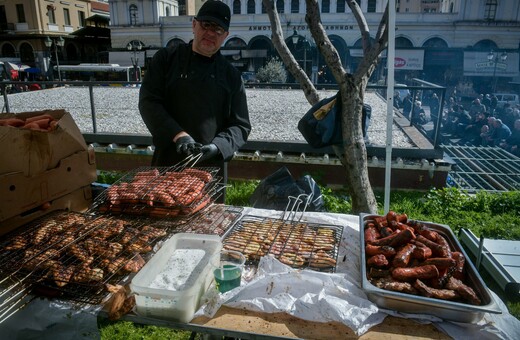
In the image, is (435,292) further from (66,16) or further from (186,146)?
(66,16)

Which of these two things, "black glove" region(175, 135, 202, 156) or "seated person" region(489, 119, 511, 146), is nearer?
"black glove" region(175, 135, 202, 156)

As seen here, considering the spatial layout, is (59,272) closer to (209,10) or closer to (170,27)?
(209,10)

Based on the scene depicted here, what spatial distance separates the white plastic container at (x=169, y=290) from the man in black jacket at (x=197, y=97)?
1406mm

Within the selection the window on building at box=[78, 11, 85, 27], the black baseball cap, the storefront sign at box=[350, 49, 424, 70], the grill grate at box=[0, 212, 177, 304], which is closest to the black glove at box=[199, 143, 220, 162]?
the grill grate at box=[0, 212, 177, 304]

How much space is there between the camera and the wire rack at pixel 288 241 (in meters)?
2.16

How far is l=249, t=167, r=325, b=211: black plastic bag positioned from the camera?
16.1 ft

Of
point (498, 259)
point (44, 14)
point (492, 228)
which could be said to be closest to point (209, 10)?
point (498, 259)

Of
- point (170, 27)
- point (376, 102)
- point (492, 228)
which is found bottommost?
point (492, 228)

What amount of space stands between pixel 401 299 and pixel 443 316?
21cm

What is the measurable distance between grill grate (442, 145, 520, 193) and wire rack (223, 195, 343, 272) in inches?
222

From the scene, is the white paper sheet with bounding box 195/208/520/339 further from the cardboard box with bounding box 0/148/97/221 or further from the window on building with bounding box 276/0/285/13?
the window on building with bounding box 276/0/285/13

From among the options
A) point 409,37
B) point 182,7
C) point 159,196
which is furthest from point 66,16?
point 159,196

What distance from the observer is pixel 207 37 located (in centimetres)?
334

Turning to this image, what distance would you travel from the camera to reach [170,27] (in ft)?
162
